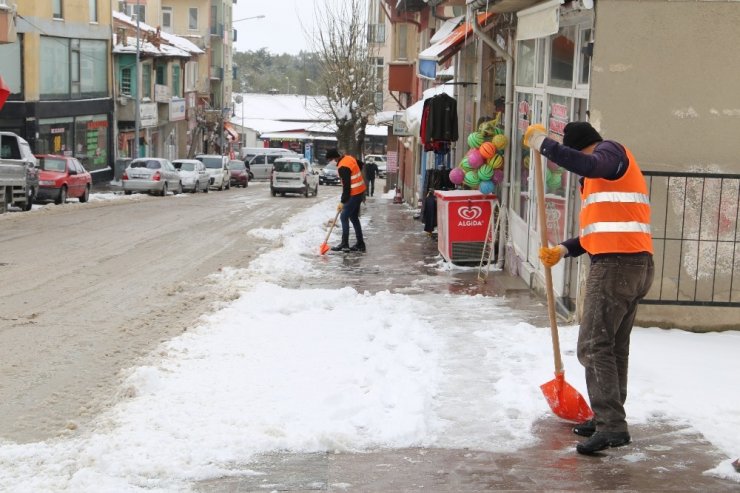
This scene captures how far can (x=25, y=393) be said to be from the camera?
24.7 ft

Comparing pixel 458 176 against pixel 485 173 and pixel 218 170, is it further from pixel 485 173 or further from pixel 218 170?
pixel 218 170

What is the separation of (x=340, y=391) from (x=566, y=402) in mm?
1473

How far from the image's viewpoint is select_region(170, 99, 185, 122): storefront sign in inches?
2401

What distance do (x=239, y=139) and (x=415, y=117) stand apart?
222 ft

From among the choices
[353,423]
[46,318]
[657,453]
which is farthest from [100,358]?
[657,453]

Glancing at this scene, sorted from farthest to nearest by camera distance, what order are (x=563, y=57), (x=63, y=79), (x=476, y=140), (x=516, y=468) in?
(x=63, y=79) < (x=476, y=140) < (x=563, y=57) < (x=516, y=468)

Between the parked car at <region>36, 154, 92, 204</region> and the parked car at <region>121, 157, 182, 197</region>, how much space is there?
6.23m

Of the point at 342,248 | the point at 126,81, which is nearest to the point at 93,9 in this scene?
the point at 126,81

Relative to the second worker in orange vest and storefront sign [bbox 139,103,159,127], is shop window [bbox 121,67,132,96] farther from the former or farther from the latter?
the second worker in orange vest

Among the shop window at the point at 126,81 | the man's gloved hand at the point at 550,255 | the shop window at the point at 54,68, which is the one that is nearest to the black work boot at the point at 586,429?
the man's gloved hand at the point at 550,255

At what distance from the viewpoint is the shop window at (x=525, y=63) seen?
13297 mm

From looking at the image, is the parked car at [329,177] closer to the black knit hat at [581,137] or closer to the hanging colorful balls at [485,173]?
the hanging colorful balls at [485,173]

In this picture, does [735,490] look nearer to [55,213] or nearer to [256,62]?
[55,213]

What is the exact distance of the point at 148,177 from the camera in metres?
→ 38.1
